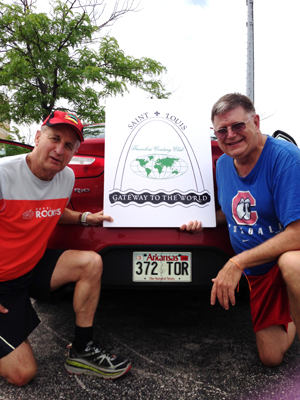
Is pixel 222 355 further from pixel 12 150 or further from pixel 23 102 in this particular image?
pixel 23 102

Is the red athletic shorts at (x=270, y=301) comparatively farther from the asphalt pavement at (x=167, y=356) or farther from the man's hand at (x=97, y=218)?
the man's hand at (x=97, y=218)

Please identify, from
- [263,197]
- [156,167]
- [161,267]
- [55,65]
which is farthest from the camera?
[55,65]

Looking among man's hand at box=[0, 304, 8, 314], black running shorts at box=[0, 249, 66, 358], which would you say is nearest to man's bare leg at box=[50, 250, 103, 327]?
black running shorts at box=[0, 249, 66, 358]

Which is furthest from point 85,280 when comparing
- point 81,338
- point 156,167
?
point 156,167

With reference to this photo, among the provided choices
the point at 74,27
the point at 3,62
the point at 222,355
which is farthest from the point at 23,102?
the point at 222,355

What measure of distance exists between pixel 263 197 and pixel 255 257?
321 mm

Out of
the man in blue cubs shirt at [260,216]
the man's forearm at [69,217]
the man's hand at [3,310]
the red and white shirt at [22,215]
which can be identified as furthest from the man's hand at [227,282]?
the man's hand at [3,310]

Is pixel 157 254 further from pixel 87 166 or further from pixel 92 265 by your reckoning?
pixel 87 166

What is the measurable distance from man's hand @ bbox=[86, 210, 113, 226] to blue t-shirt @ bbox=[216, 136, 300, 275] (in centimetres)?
67

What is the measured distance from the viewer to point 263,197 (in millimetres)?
1667

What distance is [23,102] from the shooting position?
7.73 meters

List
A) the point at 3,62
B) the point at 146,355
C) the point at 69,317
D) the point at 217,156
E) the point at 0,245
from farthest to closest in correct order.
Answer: the point at 3,62 < the point at 69,317 < the point at 217,156 < the point at 146,355 < the point at 0,245

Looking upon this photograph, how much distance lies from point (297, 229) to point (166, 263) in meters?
0.70

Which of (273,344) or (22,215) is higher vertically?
(22,215)
